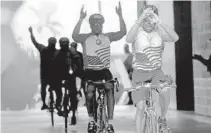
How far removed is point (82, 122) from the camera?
9156 mm

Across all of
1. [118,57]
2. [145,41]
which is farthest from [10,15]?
[145,41]

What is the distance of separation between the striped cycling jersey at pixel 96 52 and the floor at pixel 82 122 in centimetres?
166

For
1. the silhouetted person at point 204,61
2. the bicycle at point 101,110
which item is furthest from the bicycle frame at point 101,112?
the silhouetted person at point 204,61

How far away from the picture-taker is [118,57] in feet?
40.5

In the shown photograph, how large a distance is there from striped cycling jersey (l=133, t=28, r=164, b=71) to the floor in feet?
7.77

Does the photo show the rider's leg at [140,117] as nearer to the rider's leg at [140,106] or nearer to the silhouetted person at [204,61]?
the rider's leg at [140,106]

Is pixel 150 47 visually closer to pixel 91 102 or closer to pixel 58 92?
pixel 91 102

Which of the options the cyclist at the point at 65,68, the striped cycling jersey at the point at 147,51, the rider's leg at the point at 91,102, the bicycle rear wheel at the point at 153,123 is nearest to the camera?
the bicycle rear wheel at the point at 153,123

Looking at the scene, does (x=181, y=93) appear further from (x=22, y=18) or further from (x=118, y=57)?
(x=22, y=18)

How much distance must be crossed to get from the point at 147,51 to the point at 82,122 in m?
4.03

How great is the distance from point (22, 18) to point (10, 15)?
0.31m

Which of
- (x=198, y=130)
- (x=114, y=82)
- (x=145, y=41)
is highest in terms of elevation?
(x=145, y=41)

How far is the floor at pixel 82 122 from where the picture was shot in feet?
26.0

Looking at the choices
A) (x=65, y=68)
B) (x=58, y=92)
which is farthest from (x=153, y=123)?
(x=58, y=92)
